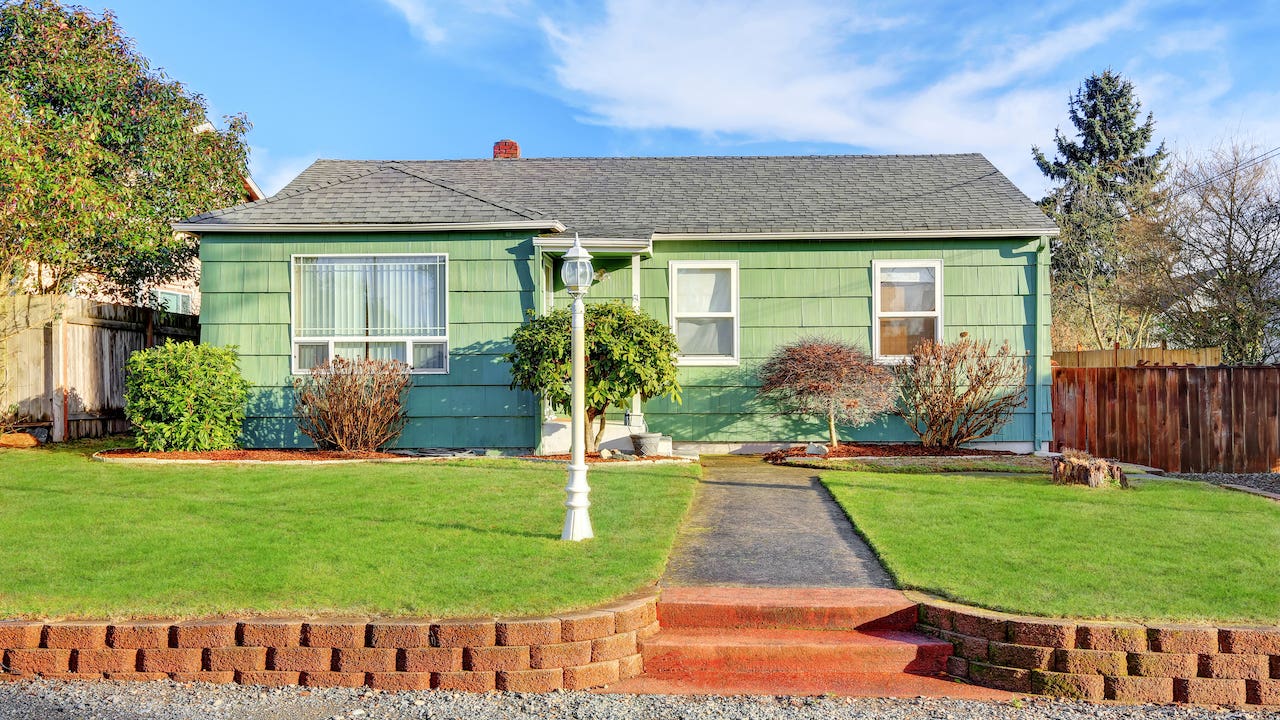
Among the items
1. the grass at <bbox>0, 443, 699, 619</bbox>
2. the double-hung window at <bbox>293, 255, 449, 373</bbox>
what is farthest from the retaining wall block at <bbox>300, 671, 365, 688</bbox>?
the double-hung window at <bbox>293, 255, 449, 373</bbox>

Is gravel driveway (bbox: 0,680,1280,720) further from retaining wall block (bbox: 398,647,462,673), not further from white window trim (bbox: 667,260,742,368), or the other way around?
white window trim (bbox: 667,260,742,368)

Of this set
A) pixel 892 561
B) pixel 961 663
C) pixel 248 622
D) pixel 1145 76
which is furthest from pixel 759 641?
pixel 1145 76

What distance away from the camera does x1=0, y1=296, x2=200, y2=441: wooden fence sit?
11.7 m

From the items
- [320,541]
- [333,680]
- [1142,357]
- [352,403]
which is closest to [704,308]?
[352,403]

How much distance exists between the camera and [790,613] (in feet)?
16.4

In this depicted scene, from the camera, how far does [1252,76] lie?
18469 millimetres

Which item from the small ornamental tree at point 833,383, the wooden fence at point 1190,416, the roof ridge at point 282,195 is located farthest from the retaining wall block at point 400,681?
the wooden fence at point 1190,416

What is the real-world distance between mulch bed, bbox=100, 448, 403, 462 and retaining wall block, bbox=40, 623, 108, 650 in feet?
17.7

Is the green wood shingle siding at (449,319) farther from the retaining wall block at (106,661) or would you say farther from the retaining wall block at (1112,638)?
the retaining wall block at (1112,638)

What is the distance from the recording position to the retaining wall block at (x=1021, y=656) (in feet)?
14.5

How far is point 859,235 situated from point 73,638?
9.75 metres

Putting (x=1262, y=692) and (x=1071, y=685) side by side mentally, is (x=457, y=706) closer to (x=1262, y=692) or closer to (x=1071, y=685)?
(x=1071, y=685)

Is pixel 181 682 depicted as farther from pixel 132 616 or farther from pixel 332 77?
pixel 332 77

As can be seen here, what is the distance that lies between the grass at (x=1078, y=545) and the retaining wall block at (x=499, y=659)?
7.97 ft
